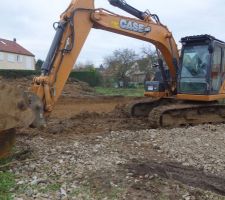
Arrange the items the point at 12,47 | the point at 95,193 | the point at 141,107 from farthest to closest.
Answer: the point at 12,47 → the point at 141,107 → the point at 95,193

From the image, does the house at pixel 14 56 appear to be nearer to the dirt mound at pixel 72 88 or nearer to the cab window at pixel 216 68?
the dirt mound at pixel 72 88

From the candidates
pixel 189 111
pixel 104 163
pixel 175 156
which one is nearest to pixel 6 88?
pixel 104 163

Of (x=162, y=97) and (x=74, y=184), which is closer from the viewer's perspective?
(x=74, y=184)

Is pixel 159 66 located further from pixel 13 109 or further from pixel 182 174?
pixel 13 109

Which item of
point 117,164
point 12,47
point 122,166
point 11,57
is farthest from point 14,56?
point 122,166

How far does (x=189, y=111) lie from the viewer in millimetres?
10844

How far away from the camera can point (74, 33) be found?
8.41 metres

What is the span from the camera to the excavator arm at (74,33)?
7.76 m

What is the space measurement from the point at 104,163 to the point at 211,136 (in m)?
3.41

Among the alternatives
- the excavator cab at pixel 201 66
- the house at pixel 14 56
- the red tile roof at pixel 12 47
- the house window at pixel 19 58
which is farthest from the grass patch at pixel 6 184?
the house window at pixel 19 58

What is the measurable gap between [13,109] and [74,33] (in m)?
3.01

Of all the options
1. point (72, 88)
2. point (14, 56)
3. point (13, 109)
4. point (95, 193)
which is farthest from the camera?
point (14, 56)

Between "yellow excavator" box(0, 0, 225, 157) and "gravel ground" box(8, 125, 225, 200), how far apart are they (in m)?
0.80

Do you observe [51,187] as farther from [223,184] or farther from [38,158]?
[223,184]
